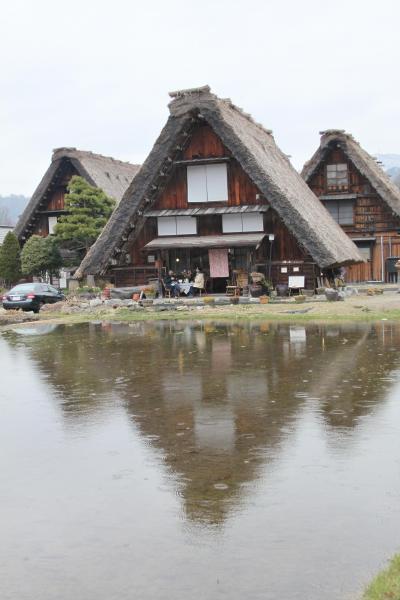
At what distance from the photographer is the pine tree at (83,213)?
38406 mm

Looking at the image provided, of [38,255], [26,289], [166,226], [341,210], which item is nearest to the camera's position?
[26,289]

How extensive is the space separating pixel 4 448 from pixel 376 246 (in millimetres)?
38273

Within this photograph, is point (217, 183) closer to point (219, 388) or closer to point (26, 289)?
point (26, 289)

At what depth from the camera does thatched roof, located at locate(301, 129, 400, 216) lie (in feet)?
136

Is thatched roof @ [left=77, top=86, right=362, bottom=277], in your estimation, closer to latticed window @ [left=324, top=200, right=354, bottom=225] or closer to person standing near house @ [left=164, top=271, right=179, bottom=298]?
person standing near house @ [left=164, top=271, right=179, bottom=298]

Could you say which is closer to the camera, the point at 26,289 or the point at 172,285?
the point at 26,289

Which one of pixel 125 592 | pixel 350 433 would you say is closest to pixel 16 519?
pixel 125 592

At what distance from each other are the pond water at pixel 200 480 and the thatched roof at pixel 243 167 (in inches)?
682

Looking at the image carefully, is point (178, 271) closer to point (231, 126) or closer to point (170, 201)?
point (170, 201)

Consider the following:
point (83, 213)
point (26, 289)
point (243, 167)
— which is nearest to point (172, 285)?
point (243, 167)

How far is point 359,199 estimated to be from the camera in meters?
43.2

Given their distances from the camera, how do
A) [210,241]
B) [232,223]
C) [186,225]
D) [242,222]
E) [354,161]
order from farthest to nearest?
1. [354,161]
2. [186,225]
3. [232,223]
4. [242,222]
5. [210,241]

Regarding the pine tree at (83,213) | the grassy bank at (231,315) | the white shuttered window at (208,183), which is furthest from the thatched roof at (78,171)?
the grassy bank at (231,315)

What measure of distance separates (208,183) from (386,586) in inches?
1156
